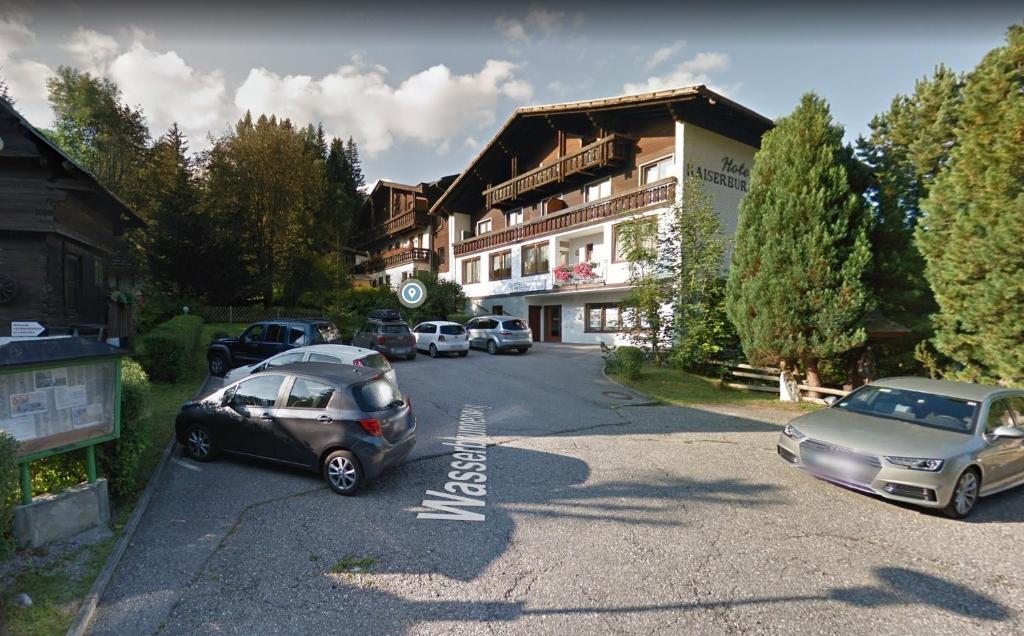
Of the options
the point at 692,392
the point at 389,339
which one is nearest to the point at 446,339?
the point at 389,339

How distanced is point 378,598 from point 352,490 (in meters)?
2.01

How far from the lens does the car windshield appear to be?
5434mm

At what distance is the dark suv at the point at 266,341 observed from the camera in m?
11.6

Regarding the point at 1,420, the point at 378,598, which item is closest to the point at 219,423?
the point at 1,420

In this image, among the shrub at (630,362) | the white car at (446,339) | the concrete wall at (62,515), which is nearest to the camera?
the concrete wall at (62,515)

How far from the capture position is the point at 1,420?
3.74m

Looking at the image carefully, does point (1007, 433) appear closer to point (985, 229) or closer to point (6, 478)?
point (985, 229)

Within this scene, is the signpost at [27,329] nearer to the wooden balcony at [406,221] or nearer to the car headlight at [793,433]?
the car headlight at [793,433]

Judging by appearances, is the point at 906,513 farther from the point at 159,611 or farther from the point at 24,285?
the point at 24,285

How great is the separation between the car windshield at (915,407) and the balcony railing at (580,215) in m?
12.2

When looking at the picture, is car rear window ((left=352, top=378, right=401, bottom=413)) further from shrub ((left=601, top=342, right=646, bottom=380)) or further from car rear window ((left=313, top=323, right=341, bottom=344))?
shrub ((left=601, top=342, right=646, bottom=380))

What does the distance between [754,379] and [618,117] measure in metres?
14.6

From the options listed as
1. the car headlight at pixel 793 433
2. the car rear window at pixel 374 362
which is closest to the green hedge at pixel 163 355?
the car rear window at pixel 374 362

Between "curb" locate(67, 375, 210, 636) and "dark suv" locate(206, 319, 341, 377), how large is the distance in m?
6.11
